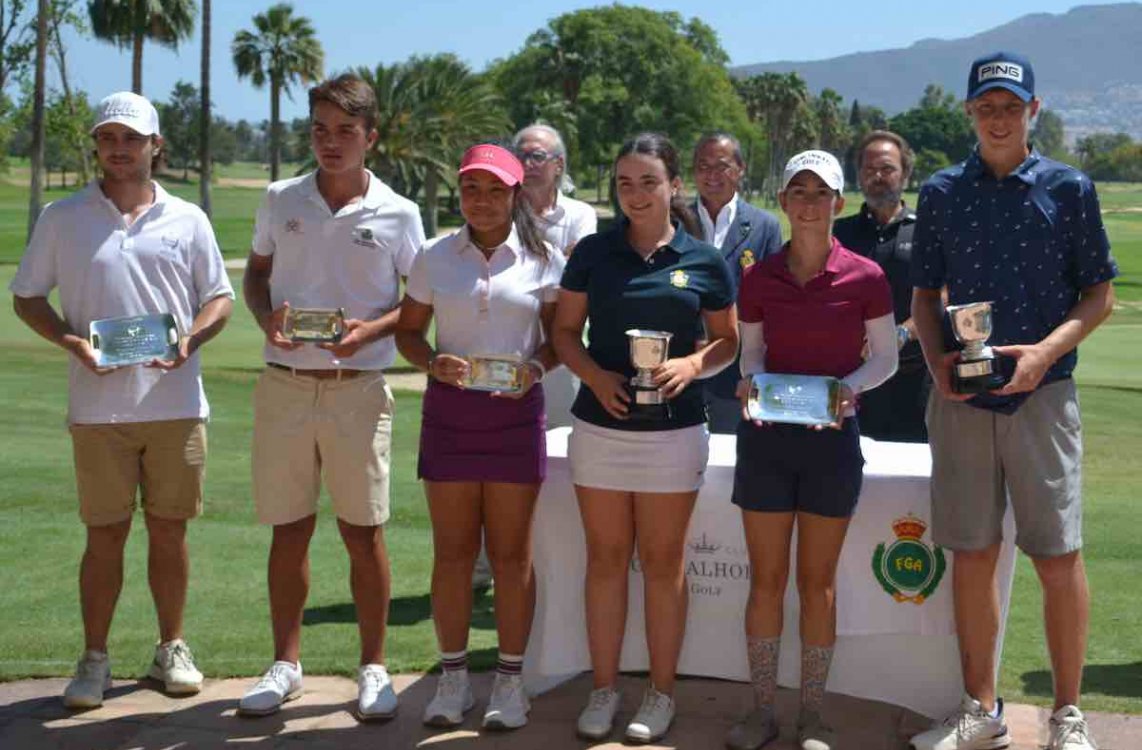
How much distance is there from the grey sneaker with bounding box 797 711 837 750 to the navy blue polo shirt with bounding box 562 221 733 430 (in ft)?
3.67

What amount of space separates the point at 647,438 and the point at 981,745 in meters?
1.57

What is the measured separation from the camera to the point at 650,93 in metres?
91.2

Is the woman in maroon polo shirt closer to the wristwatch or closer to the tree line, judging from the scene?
the wristwatch

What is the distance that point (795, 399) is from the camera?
16.6ft

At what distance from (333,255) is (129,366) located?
0.88 meters

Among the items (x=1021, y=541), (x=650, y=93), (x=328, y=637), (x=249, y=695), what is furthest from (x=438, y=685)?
(x=650, y=93)

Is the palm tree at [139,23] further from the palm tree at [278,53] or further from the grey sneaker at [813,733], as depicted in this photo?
the grey sneaker at [813,733]

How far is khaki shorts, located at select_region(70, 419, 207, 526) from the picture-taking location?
579 centimetres

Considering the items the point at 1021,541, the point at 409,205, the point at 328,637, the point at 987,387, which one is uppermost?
the point at 409,205

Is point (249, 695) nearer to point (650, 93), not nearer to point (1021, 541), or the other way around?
point (1021, 541)

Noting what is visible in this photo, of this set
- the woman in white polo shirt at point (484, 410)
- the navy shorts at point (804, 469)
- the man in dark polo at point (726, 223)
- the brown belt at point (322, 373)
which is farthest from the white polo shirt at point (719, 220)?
the brown belt at point (322, 373)

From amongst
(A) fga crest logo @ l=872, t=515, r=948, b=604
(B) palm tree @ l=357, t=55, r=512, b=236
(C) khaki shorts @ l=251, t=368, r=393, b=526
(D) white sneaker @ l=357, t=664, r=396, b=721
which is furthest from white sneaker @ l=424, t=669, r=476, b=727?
(B) palm tree @ l=357, t=55, r=512, b=236

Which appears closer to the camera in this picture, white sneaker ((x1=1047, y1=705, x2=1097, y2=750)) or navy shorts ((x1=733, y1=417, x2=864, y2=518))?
white sneaker ((x1=1047, y1=705, x2=1097, y2=750))

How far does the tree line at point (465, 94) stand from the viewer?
52.9 m
